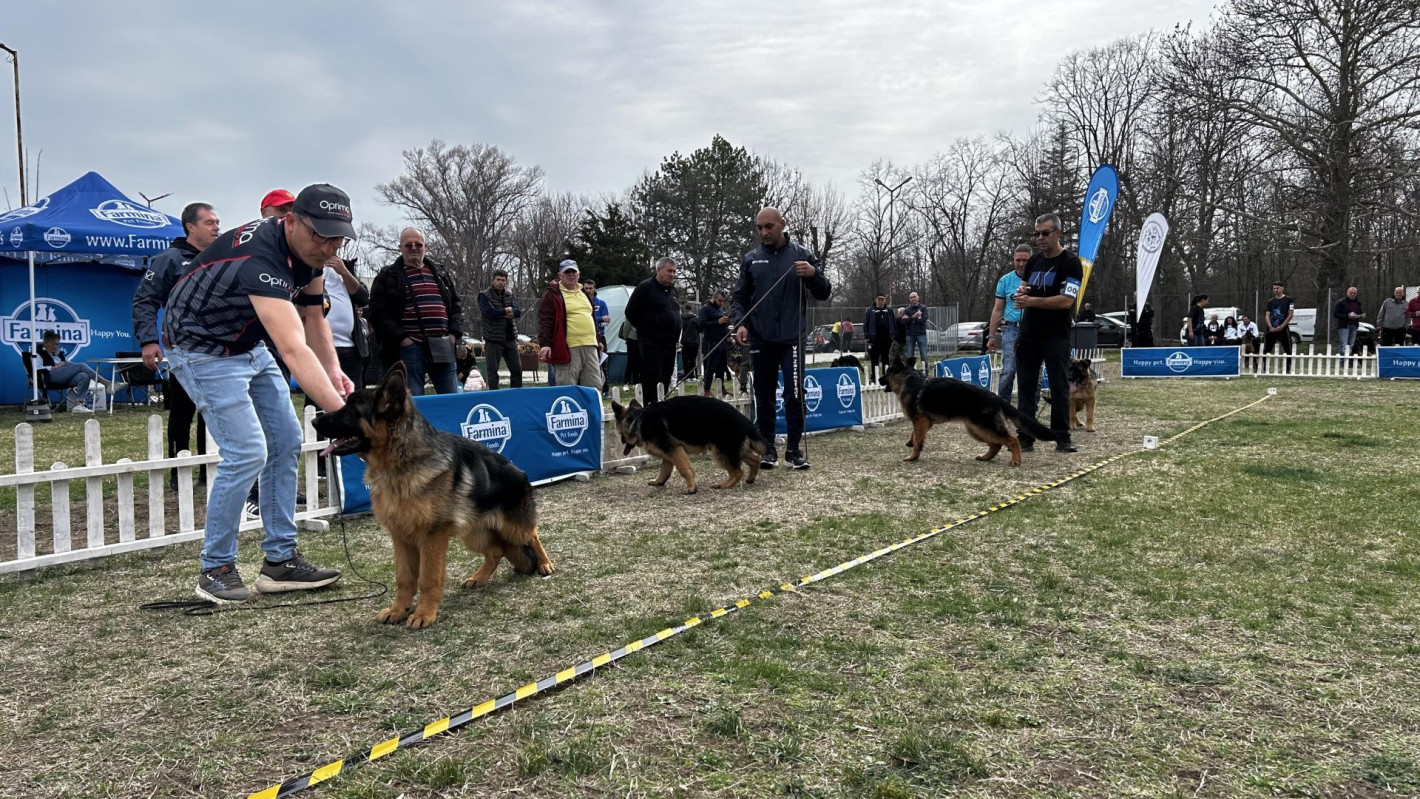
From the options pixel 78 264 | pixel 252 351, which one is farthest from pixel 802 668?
pixel 78 264

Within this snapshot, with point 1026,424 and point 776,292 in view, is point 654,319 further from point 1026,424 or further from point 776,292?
point 1026,424

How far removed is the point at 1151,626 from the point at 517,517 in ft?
9.62

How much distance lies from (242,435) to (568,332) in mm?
5384

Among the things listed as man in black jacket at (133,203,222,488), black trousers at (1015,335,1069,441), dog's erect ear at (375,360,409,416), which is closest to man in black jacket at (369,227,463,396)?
man in black jacket at (133,203,222,488)

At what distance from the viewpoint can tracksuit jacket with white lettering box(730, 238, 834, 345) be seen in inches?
286

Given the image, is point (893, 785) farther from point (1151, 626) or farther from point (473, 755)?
point (1151, 626)

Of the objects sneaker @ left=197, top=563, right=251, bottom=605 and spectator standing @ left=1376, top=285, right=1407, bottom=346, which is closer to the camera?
sneaker @ left=197, top=563, right=251, bottom=605

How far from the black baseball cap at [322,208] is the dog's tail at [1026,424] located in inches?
239

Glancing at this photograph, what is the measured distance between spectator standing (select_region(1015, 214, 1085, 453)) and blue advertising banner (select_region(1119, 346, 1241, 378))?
13.9 metres

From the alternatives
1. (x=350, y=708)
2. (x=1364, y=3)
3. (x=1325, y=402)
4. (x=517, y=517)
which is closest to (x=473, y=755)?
(x=350, y=708)

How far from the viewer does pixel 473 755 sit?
2328 mm

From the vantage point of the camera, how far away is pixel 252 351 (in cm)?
383

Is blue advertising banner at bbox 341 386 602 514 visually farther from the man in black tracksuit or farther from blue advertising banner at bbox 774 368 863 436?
blue advertising banner at bbox 774 368 863 436

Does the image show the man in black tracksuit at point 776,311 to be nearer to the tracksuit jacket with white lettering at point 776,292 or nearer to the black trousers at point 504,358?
the tracksuit jacket with white lettering at point 776,292
